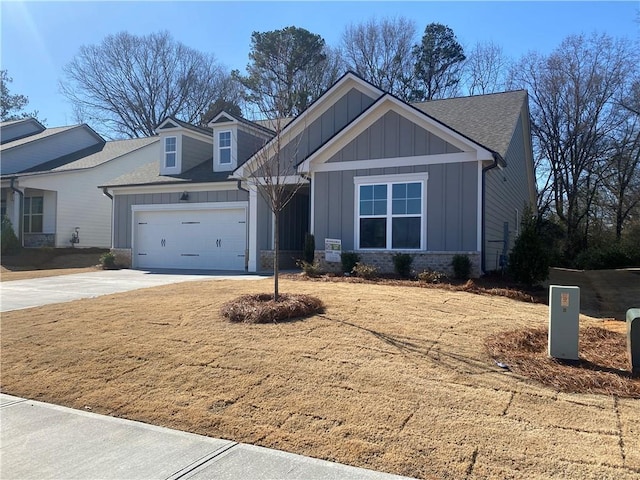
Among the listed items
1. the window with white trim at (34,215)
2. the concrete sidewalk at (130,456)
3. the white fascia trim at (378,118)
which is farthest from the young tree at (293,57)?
the concrete sidewalk at (130,456)

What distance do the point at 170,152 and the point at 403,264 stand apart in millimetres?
12435

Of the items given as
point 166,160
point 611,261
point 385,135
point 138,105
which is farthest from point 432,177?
Result: point 138,105

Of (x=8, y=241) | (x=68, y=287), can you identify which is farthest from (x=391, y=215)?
(x=8, y=241)

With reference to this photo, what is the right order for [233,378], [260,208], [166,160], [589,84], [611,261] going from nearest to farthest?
[233,378]
[260,208]
[166,160]
[611,261]
[589,84]

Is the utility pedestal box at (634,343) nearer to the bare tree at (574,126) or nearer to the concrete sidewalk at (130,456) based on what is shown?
the concrete sidewalk at (130,456)

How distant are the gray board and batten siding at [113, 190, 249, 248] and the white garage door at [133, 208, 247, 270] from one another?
0.39 metres

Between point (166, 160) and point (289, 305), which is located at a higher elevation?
point (166, 160)

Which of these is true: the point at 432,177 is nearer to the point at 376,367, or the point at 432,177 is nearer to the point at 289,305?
the point at 289,305

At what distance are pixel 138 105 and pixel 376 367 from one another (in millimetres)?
43594

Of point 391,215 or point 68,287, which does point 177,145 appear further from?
point 391,215

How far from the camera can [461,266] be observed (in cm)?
1256

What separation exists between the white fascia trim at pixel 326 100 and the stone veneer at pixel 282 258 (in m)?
2.94

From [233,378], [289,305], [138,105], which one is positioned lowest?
[233,378]

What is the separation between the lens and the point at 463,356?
19.8 feet
